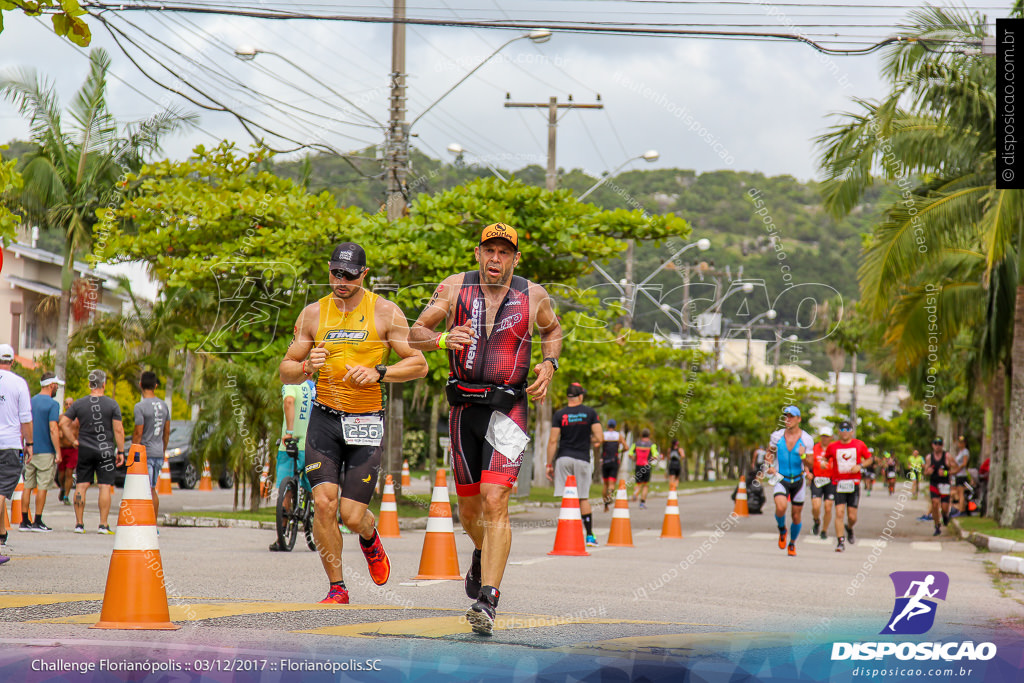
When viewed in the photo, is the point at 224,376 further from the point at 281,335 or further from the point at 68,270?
the point at 68,270

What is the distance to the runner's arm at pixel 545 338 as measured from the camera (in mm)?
6355

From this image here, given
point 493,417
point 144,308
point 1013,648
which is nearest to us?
point 1013,648

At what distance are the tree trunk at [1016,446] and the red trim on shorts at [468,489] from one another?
1621cm

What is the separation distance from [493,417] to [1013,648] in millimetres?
2814

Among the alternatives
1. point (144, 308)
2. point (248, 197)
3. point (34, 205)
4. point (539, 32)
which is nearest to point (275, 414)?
Answer: point (248, 197)

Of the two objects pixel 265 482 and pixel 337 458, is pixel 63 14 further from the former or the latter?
pixel 265 482

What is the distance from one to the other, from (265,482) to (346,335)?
13.4 meters

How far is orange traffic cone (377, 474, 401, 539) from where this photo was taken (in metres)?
15.2

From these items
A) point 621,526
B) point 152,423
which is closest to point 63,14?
point 152,423

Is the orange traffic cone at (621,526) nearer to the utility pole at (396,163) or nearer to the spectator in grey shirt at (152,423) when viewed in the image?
the utility pole at (396,163)

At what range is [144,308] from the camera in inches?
1732

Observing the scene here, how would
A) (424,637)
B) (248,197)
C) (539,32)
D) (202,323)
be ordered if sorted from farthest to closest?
(202,323) < (248,197) < (539,32) < (424,637)

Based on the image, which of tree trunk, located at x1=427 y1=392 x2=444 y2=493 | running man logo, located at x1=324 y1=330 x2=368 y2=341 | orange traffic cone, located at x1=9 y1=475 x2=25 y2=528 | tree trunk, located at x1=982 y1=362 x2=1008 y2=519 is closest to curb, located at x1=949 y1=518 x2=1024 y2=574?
tree trunk, located at x1=982 y1=362 x2=1008 y2=519

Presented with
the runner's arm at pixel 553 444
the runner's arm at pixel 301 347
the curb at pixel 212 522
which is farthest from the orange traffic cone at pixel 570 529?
the runner's arm at pixel 301 347
